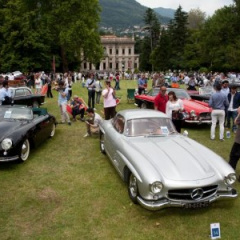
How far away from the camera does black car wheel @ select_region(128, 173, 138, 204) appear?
18.2 ft

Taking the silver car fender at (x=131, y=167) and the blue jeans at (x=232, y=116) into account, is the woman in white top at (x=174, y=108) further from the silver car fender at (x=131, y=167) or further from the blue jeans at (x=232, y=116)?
the blue jeans at (x=232, y=116)

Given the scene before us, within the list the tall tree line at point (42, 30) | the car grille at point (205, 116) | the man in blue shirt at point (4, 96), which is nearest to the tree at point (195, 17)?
the tall tree line at point (42, 30)

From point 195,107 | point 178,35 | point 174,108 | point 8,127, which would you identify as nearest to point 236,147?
point 174,108

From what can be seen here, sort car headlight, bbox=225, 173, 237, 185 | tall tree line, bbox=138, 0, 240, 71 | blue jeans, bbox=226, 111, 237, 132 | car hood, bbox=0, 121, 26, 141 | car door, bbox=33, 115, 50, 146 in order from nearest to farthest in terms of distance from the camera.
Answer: car headlight, bbox=225, 173, 237, 185, car hood, bbox=0, 121, 26, 141, car door, bbox=33, 115, 50, 146, blue jeans, bbox=226, 111, 237, 132, tall tree line, bbox=138, 0, 240, 71

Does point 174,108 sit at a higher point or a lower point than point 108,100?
higher

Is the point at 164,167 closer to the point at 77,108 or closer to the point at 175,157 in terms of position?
the point at 175,157

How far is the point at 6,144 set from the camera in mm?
7176

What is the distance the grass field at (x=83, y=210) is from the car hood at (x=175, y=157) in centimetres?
69

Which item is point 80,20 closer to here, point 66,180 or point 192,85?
point 192,85

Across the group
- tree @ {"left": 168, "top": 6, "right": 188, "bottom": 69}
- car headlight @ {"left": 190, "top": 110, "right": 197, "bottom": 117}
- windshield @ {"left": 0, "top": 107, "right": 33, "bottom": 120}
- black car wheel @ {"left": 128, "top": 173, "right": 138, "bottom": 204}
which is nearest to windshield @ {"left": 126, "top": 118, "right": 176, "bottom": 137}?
black car wheel @ {"left": 128, "top": 173, "right": 138, "bottom": 204}

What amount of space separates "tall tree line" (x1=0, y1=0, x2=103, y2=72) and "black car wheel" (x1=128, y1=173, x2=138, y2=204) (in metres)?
39.2

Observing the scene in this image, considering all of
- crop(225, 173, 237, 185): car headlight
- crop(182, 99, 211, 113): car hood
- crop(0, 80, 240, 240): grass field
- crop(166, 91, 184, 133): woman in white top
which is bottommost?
crop(0, 80, 240, 240): grass field

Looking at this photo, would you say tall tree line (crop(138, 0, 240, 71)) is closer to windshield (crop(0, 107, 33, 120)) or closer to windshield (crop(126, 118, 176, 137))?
windshield (crop(0, 107, 33, 120))

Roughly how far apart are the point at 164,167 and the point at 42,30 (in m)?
44.5
